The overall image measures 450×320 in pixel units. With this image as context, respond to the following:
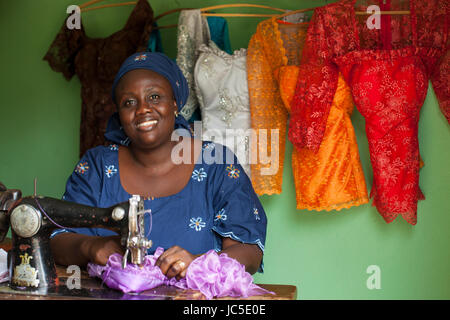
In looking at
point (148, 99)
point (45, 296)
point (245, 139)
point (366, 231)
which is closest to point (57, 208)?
point (45, 296)

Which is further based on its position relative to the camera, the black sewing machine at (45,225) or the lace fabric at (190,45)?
the lace fabric at (190,45)

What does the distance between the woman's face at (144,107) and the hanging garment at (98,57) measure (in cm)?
113

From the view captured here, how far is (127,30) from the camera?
3.16m

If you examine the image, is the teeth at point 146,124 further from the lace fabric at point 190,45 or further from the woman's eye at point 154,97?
the lace fabric at point 190,45

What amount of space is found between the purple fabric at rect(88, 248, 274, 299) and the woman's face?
0.68 metres

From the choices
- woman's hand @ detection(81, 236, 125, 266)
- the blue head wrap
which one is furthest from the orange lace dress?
woman's hand @ detection(81, 236, 125, 266)

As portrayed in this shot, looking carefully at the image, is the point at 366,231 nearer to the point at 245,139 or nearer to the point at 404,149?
the point at 404,149

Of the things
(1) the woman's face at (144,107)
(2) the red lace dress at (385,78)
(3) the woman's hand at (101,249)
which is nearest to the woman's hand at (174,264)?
(3) the woman's hand at (101,249)

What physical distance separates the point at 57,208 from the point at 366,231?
196 centimetres

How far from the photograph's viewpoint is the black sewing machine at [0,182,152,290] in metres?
1.39

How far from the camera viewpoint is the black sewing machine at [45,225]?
54.6 inches

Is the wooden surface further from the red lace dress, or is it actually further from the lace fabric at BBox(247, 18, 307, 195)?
the lace fabric at BBox(247, 18, 307, 195)

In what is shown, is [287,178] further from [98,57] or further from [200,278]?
[200,278]
